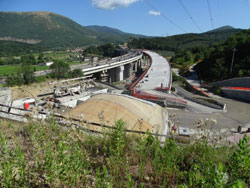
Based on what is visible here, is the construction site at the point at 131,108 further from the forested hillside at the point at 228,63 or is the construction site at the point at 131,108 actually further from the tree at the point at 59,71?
the forested hillside at the point at 228,63

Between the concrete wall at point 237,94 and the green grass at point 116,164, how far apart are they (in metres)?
32.4

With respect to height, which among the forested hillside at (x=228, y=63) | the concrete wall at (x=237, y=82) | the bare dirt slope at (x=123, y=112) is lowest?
the bare dirt slope at (x=123, y=112)

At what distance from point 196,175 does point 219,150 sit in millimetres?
1919

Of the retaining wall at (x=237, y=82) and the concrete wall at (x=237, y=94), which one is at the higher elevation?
the retaining wall at (x=237, y=82)

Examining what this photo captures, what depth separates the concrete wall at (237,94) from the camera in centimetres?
3022

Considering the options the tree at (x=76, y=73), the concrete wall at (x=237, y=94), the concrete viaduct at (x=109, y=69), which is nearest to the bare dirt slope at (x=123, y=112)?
the concrete wall at (x=237, y=94)

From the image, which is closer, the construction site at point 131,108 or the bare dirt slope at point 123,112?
the construction site at point 131,108

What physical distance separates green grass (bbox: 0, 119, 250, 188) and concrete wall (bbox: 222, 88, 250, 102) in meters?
32.4

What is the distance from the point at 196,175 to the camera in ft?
8.55

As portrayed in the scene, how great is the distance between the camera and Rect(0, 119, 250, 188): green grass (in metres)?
2.56

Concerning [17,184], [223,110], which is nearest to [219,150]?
[17,184]

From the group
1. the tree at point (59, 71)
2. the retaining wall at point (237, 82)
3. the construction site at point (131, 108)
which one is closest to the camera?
the construction site at point (131, 108)

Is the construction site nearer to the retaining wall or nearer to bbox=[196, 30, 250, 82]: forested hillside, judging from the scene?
the retaining wall

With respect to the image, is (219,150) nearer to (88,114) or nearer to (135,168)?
(135,168)
